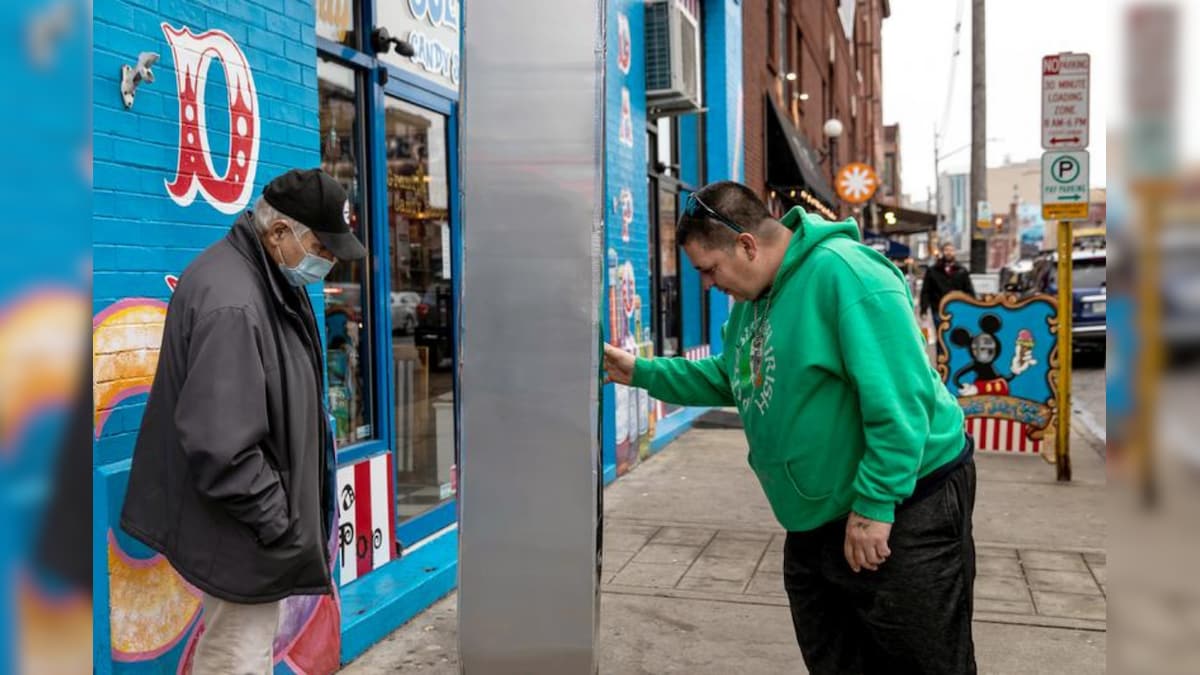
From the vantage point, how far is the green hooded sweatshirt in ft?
8.54

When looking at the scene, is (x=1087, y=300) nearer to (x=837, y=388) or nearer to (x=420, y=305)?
(x=420, y=305)

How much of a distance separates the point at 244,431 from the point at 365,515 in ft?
8.20

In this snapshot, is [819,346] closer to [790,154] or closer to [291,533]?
[291,533]

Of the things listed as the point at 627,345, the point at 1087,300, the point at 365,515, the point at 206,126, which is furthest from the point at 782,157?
the point at 206,126

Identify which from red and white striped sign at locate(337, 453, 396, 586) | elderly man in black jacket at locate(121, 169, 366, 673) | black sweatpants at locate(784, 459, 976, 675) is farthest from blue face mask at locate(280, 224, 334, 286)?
red and white striped sign at locate(337, 453, 396, 586)

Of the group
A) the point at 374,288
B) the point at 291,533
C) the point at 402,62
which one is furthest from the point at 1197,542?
the point at 402,62

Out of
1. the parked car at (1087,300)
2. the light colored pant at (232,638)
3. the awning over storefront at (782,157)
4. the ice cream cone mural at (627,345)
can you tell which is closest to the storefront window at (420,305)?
the ice cream cone mural at (627,345)

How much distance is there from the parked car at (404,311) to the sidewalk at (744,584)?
1.57 meters

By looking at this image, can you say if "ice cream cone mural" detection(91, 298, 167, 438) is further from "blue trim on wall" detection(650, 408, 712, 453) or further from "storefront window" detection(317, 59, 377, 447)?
"blue trim on wall" detection(650, 408, 712, 453)

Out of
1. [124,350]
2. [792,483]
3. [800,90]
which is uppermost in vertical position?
[800,90]

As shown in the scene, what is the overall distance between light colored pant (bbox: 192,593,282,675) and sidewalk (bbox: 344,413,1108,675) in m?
1.54

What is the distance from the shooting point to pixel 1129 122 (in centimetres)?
56

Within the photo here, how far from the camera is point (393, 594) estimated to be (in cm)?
470

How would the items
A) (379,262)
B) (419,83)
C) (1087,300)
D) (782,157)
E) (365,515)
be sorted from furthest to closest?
(1087,300), (782,157), (419,83), (379,262), (365,515)
